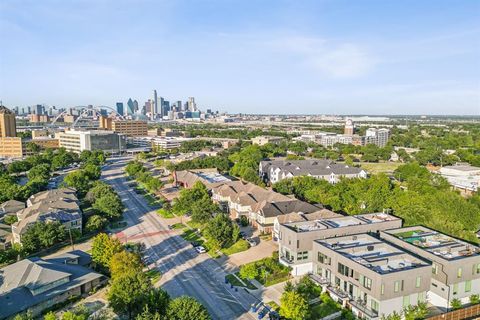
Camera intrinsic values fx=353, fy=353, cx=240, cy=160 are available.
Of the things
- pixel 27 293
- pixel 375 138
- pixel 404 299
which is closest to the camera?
pixel 404 299

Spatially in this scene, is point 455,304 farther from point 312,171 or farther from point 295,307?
point 312,171

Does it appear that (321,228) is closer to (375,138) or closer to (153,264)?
(153,264)

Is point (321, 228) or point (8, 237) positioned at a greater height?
A: point (321, 228)

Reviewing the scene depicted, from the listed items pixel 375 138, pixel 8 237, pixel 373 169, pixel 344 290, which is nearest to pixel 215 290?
pixel 344 290

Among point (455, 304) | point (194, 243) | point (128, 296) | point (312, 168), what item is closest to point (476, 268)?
point (455, 304)

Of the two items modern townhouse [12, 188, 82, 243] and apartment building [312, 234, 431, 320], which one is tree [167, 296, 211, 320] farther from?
modern townhouse [12, 188, 82, 243]
